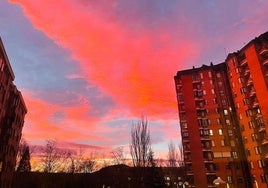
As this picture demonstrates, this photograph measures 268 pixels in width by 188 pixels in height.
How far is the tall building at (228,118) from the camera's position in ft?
189

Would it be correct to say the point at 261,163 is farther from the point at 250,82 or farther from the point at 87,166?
the point at 87,166

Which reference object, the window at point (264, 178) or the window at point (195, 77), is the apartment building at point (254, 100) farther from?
the window at point (195, 77)

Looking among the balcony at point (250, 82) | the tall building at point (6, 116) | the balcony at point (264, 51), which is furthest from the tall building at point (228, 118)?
the tall building at point (6, 116)

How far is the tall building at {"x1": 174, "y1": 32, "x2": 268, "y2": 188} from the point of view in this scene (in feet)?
189

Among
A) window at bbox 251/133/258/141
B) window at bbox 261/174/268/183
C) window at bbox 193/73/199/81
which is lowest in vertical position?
window at bbox 261/174/268/183

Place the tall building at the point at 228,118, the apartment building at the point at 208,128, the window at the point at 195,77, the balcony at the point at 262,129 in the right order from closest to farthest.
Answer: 1. the balcony at the point at 262,129
2. the tall building at the point at 228,118
3. the apartment building at the point at 208,128
4. the window at the point at 195,77

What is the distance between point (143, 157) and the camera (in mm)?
30531

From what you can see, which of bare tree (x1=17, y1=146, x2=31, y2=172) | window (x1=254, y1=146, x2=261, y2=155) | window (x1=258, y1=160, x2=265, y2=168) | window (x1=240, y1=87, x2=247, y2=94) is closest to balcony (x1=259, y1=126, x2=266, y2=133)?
window (x1=254, y1=146, x2=261, y2=155)

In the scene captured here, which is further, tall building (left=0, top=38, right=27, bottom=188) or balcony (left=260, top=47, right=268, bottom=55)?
balcony (left=260, top=47, right=268, bottom=55)

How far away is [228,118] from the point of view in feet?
222

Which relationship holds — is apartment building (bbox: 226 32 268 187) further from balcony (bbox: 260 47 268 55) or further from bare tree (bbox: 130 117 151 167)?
bare tree (bbox: 130 117 151 167)

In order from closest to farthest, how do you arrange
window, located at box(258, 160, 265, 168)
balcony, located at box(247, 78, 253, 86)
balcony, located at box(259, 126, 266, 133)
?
window, located at box(258, 160, 265, 168), balcony, located at box(259, 126, 266, 133), balcony, located at box(247, 78, 253, 86)

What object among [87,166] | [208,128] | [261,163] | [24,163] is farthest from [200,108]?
[24,163]

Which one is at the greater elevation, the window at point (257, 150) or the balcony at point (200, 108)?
the balcony at point (200, 108)
